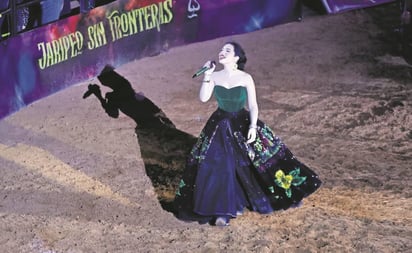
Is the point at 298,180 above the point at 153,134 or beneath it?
above

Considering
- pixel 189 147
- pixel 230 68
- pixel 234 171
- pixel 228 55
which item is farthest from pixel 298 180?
pixel 189 147

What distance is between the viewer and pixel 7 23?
9.16 m

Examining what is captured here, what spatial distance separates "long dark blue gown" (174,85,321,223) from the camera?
6.03 m

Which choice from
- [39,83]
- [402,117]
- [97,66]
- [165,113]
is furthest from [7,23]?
[402,117]

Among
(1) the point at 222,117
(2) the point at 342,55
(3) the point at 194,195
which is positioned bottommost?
(2) the point at 342,55

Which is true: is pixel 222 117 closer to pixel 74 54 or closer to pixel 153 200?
pixel 153 200

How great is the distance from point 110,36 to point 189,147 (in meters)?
3.14

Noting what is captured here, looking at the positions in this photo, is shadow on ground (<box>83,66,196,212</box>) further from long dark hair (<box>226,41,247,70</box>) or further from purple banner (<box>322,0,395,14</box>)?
purple banner (<box>322,0,395,14</box>)

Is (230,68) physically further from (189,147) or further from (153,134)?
A: (153,134)

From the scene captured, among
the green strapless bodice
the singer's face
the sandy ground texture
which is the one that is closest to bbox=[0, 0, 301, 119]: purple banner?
the sandy ground texture

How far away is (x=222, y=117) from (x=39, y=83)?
13.8ft

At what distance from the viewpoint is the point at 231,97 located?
5934mm

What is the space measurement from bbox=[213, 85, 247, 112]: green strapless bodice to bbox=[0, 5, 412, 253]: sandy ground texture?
1.01m

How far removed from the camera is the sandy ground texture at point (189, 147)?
20.0ft
